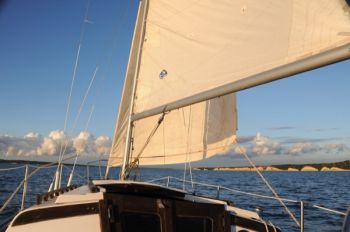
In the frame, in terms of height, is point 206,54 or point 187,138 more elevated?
point 206,54

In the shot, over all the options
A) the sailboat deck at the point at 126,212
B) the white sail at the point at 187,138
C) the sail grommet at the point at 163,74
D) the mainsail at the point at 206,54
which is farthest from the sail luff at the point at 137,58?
the sailboat deck at the point at 126,212

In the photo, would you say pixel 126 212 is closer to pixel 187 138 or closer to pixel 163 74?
pixel 163 74

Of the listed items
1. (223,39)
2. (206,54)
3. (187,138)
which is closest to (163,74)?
(206,54)

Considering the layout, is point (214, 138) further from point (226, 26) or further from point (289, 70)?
point (289, 70)

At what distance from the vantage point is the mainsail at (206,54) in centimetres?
504

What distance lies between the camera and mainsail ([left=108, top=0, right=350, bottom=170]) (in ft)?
16.5

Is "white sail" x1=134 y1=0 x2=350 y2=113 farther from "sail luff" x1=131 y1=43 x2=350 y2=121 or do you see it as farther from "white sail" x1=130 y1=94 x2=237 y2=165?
"white sail" x1=130 y1=94 x2=237 y2=165

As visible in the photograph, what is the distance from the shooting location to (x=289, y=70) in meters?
4.61

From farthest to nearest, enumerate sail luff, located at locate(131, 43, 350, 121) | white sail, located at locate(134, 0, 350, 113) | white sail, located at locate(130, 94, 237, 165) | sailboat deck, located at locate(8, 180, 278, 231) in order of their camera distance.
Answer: white sail, located at locate(130, 94, 237, 165) → white sail, located at locate(134, 0, 350, 113) → sailboat deck, located at locate(8, 180, 278, 231) → sail luff, located at locate(131, 43, 350, 121)

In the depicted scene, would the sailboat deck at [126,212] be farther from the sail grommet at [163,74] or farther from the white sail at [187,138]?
the white sail at [187,138]

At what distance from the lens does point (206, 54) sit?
6.71 meters

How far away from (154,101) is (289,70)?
338cm

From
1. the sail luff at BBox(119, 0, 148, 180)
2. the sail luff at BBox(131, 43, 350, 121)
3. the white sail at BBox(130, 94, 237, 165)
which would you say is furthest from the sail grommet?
the white sail at BBox(130, 94, 237, 165)

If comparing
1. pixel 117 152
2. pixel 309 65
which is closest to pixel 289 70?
pixel 309 65
